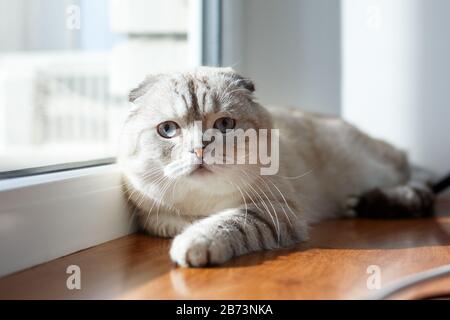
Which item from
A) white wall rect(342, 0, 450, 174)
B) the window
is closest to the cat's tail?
white wall rect(342, 0, 450, 174)

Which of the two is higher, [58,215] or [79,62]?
[79,62]

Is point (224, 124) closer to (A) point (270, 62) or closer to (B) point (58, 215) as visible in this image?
(B) point (58, 215)

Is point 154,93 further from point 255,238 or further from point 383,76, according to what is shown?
point 383,76

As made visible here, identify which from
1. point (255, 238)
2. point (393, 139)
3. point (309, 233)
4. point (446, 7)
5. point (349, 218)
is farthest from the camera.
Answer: point (393, 139)

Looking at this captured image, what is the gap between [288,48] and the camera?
2.52 m

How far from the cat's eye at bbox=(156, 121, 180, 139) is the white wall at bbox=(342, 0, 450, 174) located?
115cm

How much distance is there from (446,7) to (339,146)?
27.6 inches

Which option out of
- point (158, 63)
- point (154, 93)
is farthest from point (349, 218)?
point (158, 63)

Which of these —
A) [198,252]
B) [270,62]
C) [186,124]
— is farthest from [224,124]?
[270,62]

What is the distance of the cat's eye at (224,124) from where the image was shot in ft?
5.13

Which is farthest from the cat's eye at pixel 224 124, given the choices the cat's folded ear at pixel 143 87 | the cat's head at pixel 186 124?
the cat's folded ear at pixel 143 87

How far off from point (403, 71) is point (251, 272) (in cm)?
142

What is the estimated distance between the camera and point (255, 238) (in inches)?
59.2
